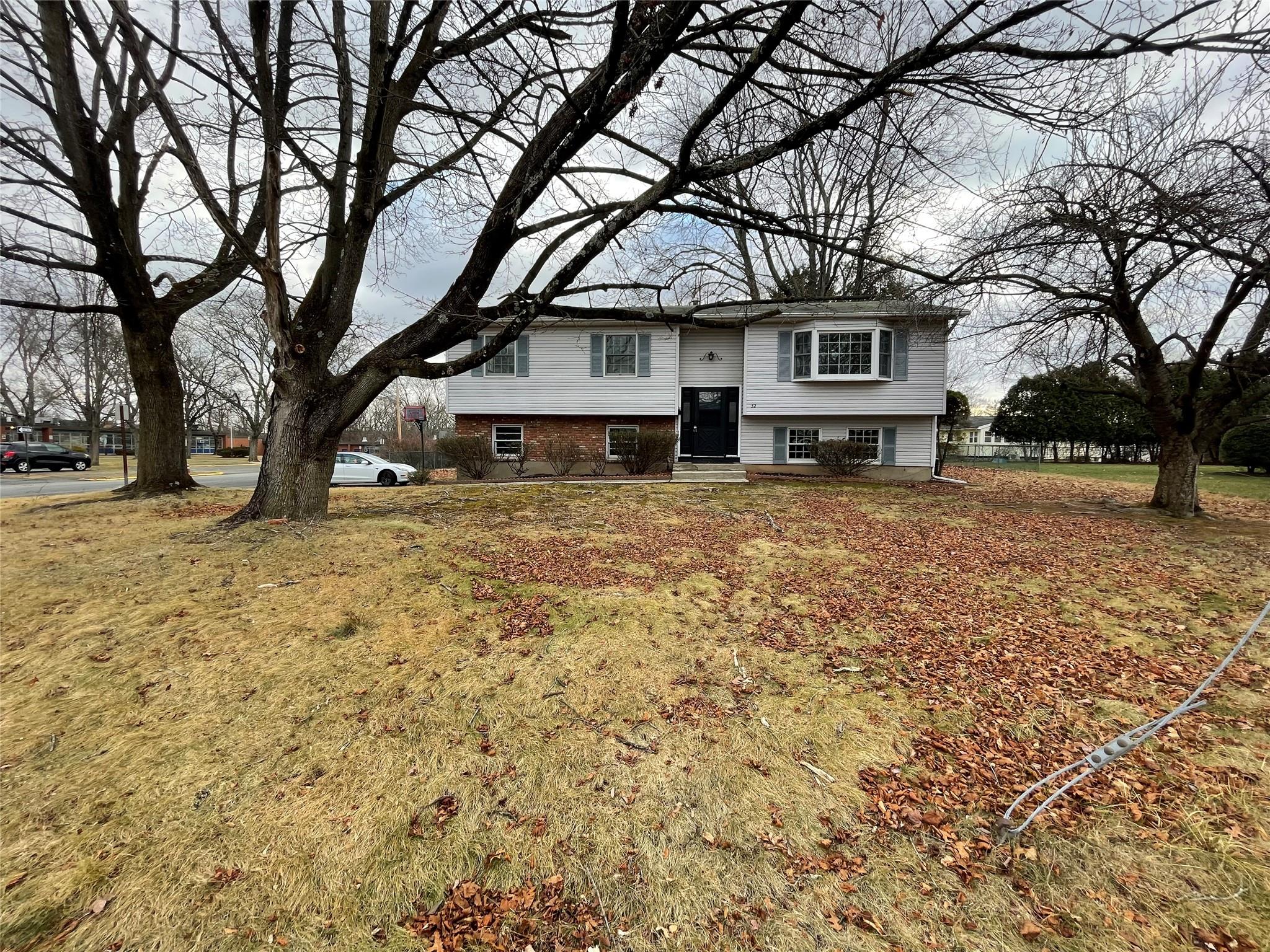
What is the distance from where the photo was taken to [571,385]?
15672mm

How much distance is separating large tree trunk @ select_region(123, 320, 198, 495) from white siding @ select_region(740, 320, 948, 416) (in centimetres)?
1342

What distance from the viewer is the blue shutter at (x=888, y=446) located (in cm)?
1534

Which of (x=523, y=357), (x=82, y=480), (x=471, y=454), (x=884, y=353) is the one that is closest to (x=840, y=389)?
(x=884, y=353)

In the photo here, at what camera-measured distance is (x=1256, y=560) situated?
600cm

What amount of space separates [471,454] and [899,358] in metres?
12.9

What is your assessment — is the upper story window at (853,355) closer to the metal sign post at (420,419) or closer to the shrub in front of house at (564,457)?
the shrub in front of house at (564,457)

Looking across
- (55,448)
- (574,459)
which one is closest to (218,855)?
(574,459)

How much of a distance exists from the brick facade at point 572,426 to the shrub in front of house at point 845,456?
4.66 metres

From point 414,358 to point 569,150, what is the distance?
3.20 metres

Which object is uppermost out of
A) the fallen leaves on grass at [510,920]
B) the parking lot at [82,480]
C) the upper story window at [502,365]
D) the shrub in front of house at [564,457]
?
the upper story window at [502,365]

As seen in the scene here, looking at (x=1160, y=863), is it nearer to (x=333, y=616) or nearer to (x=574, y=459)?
(x=333, y=616)

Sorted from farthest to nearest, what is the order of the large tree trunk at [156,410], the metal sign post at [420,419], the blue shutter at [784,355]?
the metal sign post at [420,419] < the blue shutter at [784,355] < the large tree trunk at [156,410]

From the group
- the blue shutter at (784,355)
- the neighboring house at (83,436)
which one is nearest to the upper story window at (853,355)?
the blue shutter at (784,355)

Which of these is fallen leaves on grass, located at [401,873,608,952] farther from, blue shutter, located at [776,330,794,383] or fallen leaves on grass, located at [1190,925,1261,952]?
blue shutter, located at [776,330,794,383]
